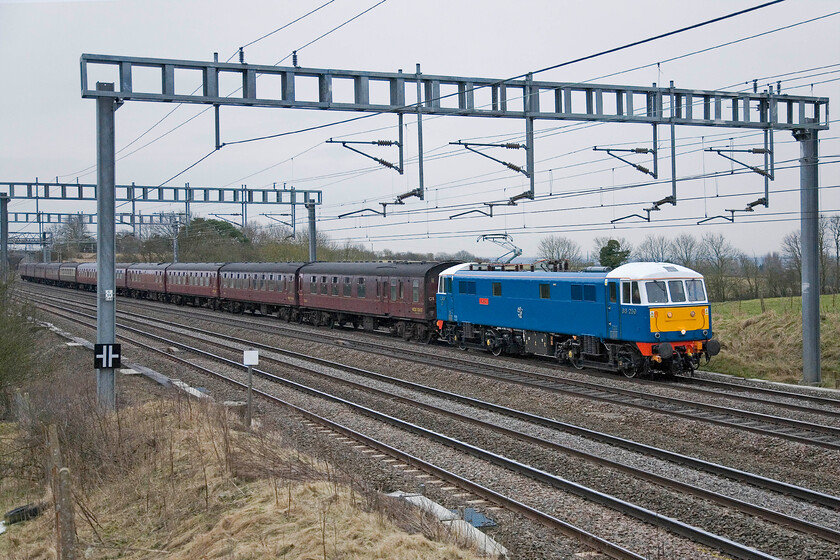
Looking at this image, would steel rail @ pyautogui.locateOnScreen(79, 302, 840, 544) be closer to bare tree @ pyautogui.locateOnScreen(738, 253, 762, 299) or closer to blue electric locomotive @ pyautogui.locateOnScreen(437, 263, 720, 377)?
blue electric locomotive @ pyautogui.locateOnScreen(437, 263, 720, 377)

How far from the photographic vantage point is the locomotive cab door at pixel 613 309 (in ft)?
65.6

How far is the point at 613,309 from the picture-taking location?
2012 cm

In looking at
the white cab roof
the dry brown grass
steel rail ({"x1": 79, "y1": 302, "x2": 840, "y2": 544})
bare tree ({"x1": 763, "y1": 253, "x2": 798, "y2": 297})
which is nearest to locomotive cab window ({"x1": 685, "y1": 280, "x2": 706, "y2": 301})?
the white cab roof

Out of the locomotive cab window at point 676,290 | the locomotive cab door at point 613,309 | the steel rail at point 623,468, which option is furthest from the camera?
the locomotive cab door at point 613,309

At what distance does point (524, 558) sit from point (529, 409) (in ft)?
26.8

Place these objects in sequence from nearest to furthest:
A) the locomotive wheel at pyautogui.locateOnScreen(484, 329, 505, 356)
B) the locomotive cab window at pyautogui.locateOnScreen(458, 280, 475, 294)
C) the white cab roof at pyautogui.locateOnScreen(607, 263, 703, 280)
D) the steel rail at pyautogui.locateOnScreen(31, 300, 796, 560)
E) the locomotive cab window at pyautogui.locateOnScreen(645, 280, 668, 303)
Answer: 1. the steel rail at pyautogui.locateOnScreen(31, 300, 796, 560)
2. the locomotive cab window at pyautogui.locateOnScreen(645, 280, 668, 303)
3. the white cab roof at pyautogui.locateOnScreen(607, 263, 703, 280)
4. the locomotive wheel at pyautogui.locateOnScreen(484, 329, 505, 356)
5. the locomotive cab window at pyautogui.locateOnScreen(458, 280, 475, 294)

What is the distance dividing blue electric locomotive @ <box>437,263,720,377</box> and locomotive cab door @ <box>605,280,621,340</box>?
2 centimetres

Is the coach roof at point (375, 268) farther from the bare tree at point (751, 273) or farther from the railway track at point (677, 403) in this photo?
the bare tree at point (751, 273)

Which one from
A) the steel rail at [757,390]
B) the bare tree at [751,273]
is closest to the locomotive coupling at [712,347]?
the steel rail at [757,390]

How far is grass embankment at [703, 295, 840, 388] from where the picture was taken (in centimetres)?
2161

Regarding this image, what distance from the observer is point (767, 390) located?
18.0m

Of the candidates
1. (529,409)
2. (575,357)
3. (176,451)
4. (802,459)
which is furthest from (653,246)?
(176,451)

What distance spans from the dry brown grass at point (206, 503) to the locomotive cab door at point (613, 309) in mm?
10278

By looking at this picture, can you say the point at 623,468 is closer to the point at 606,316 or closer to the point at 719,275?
the point at 606,316
